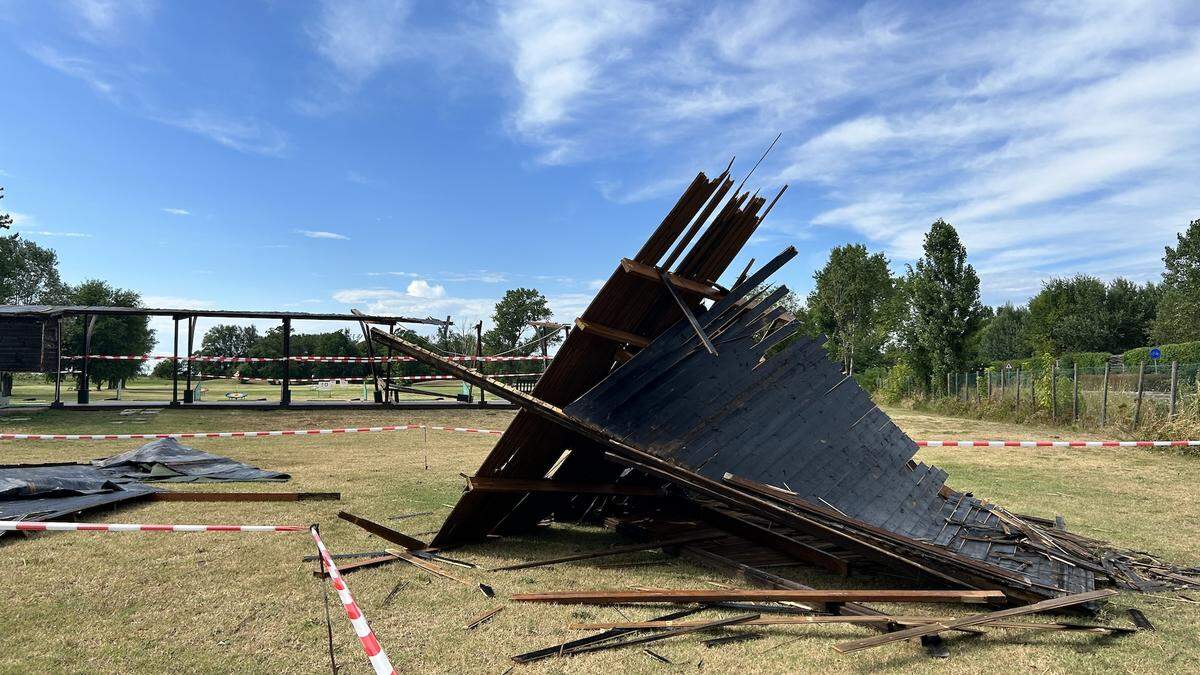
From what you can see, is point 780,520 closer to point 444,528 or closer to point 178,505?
point 444,528

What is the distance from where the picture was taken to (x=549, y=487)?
610 cm

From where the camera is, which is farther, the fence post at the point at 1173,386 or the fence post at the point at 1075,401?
the fence post at the point at 1075,401

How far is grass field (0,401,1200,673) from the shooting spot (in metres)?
3.86

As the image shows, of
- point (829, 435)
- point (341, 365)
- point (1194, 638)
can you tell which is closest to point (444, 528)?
point (829, 435)

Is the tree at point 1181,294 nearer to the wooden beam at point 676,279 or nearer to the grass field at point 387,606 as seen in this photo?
the grass field at point 387,606

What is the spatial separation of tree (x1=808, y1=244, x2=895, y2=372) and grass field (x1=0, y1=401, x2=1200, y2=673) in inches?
1790

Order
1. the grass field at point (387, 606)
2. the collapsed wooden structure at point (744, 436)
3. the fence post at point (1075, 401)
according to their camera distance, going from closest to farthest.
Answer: the grass field at point (387, 606), the collapsed wooden structure at point (744, 436), the fence post at point (1075, 401)

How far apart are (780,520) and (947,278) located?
103ft

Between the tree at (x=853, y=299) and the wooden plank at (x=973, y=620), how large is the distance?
49.9 meters

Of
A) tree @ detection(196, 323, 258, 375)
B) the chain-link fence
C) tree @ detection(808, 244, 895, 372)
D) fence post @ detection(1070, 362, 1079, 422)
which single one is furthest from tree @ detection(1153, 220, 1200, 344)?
tree @ detection(196, 323, 258, 375)

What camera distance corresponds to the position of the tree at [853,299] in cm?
5312

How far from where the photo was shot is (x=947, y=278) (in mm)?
32188

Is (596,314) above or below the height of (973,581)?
above

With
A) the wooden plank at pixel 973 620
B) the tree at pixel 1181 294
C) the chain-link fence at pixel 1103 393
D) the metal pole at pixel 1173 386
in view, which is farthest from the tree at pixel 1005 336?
the wooden plank at pixel 973 620
